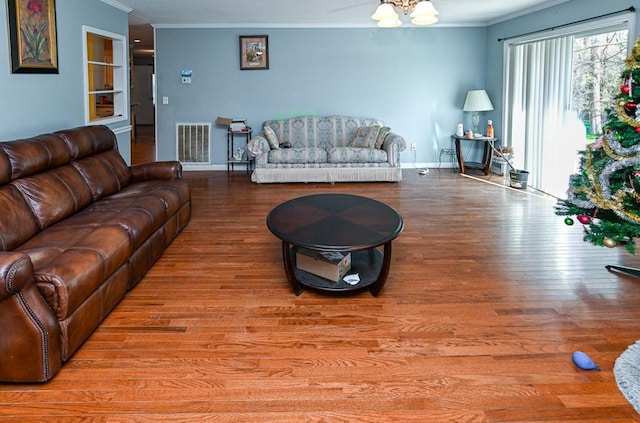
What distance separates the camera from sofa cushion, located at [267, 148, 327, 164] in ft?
24.1

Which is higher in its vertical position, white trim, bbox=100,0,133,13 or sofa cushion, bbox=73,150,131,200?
white trim, bbox=100,0,133,13

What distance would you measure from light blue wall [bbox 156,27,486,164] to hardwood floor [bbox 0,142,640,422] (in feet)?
13.8

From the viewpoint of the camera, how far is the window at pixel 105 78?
5727 mm

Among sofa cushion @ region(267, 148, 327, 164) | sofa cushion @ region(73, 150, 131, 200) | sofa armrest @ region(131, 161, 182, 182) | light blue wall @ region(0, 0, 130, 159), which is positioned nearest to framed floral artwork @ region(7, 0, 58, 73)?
light blue wall @ region(0, 0, 130, 159)

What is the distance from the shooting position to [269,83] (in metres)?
8.23

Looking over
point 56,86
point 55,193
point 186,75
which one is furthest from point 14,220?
point 186,75

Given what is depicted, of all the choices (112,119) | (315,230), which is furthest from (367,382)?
(112,119)

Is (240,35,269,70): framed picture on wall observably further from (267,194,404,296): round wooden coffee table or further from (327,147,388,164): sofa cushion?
(267,194,404,296): round wooden coffee table

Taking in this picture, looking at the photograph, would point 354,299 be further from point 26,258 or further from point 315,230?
point 26,258

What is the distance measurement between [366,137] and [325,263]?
4.66 metres

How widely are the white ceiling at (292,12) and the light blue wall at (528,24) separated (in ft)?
0.36

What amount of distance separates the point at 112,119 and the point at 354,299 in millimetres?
4257

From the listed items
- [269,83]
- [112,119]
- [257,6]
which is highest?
[257,6]

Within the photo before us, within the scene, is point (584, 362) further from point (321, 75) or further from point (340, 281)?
point (321, 75)
